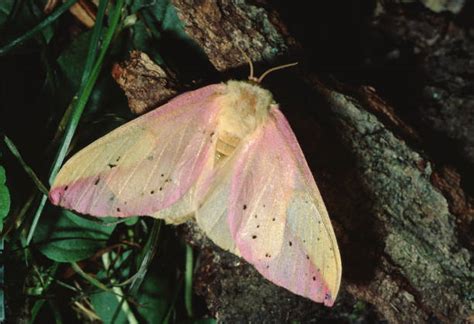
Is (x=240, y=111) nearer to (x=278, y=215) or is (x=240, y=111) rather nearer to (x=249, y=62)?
(x=249, y=62)

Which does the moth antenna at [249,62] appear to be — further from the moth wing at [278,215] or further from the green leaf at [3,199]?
the green leaf at [3,199]

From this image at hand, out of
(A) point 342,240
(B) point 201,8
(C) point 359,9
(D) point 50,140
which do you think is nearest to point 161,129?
(B) point 201,8

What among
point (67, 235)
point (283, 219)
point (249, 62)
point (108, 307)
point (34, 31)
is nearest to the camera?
point (283, 219)

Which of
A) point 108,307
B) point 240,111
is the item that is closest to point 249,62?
point 240,111

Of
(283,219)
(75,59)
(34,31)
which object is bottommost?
(283,219)

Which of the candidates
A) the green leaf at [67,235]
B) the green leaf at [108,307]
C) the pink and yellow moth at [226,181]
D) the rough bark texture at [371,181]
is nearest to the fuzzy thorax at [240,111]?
the pink and yellow moth at [226,181]
